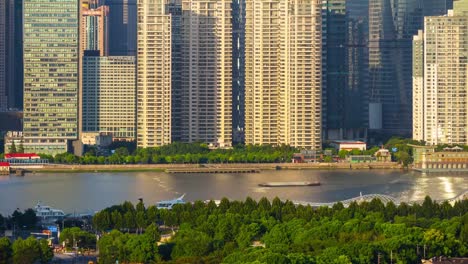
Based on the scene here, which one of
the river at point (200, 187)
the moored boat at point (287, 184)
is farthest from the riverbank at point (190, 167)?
the moored boat at point (287, 184)

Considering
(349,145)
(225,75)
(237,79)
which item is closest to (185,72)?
(225,75)

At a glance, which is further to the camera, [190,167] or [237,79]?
[237,79]

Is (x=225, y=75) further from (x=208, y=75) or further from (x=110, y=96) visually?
(x=110, y=96)

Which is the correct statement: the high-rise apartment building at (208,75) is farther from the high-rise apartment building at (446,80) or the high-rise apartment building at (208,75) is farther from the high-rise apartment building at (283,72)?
the high-rise apartment building at (446,80)

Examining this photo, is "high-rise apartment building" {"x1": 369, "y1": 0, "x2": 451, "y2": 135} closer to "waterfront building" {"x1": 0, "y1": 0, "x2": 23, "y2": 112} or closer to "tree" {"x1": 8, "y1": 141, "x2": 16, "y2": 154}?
"waterfront building" {"x1": 0, "y1": 0, "x2": 23, "y2": 112}

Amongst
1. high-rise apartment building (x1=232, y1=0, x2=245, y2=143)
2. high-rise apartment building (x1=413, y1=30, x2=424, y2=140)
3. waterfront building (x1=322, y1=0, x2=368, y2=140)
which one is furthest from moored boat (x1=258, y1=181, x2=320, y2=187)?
waterfront building (x1=322, y1=0, x2=368, y2=140)

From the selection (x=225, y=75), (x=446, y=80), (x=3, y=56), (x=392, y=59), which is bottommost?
(x=446, y=80)

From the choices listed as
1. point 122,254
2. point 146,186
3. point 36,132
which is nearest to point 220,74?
point 36,132
